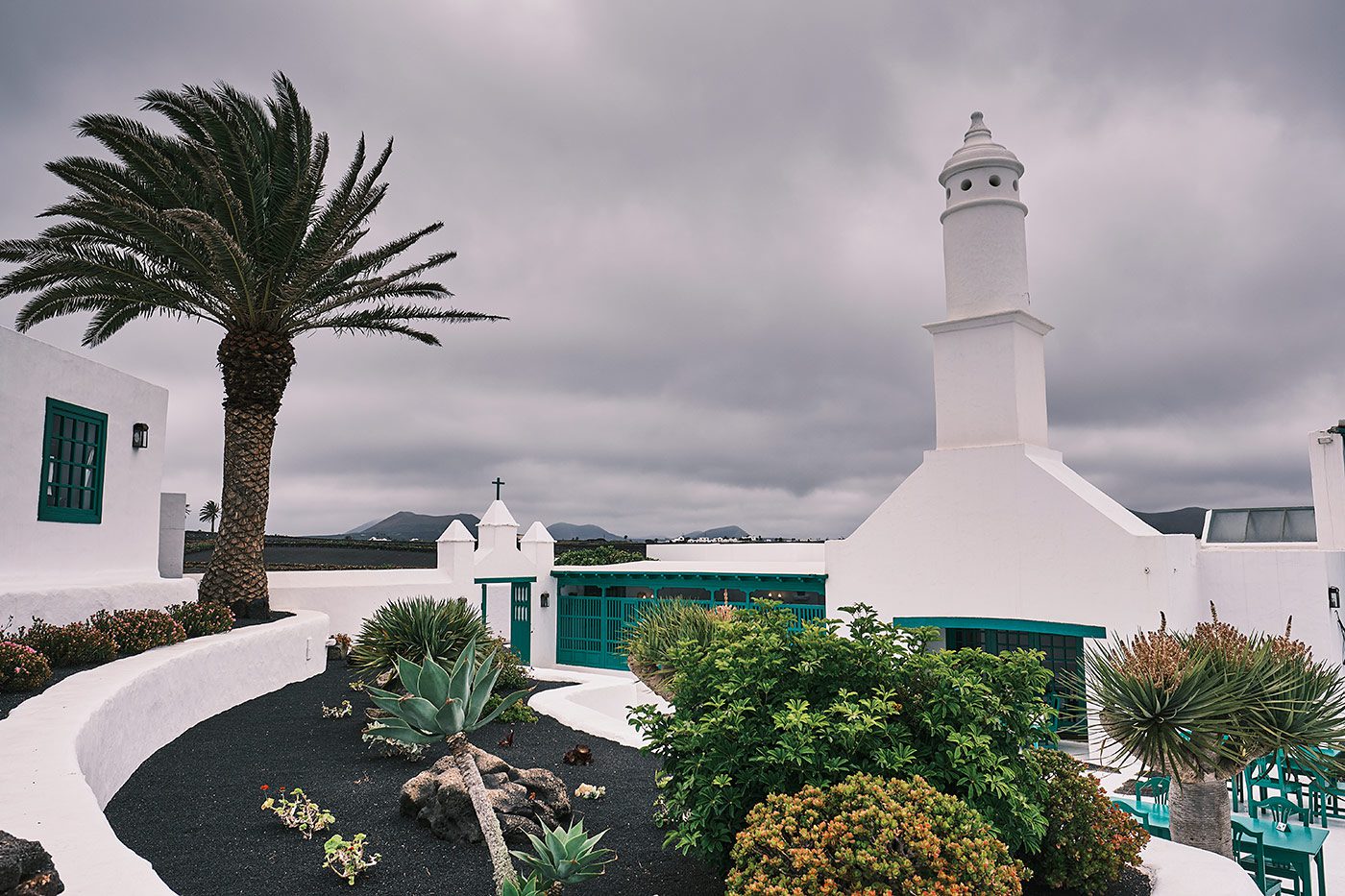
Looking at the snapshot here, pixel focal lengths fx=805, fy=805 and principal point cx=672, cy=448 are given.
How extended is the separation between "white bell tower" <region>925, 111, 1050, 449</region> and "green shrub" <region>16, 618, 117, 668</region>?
14.9 metres

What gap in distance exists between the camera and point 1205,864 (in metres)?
5.88

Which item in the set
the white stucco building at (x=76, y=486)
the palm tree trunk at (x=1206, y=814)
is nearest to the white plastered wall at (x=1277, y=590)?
the palm tree trunk at (x=1206, y=814)

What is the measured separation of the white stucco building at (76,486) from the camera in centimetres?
1011

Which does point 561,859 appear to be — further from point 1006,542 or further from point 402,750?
point 1006,542

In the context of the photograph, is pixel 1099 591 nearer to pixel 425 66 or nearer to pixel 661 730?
pixel 661 730

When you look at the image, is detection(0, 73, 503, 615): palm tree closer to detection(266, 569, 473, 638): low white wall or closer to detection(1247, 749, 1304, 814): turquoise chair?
detection(266, 569, 473, 638): low white wall

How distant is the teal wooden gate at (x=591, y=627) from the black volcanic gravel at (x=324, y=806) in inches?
544

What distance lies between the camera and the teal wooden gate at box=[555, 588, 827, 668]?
23.1 meters

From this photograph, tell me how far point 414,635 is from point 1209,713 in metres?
8.68

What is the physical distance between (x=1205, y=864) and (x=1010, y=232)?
1418 centimetres

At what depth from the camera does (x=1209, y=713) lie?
21.6ft

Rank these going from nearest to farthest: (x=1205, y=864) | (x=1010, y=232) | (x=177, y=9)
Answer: (x=1205, y=864) < (x=177, y=9) < (x=1010, y=232)

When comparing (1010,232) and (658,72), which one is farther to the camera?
(1010,232)

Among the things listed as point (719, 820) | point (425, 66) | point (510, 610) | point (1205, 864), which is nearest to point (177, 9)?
point (425, 66)
